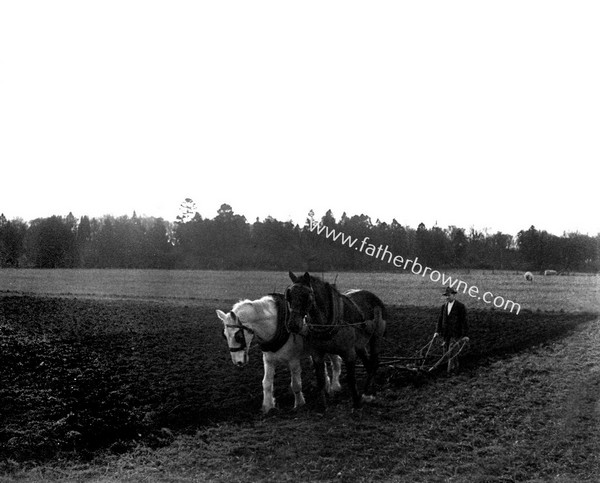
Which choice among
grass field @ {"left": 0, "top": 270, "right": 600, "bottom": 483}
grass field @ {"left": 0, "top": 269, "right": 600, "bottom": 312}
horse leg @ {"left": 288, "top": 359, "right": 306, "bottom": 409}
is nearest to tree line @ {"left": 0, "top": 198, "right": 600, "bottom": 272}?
grass field @ {"left": 0, "top": 269, "right": 600, "bottom": 312}

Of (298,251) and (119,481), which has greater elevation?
(298,251)

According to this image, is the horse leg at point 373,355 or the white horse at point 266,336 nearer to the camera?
the white horse at point 266,336

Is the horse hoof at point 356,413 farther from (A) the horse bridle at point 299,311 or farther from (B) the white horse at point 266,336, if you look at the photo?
(A) the horse bridle at point 299,311

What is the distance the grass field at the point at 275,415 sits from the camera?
251 inches

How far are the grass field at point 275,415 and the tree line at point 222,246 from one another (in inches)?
1076

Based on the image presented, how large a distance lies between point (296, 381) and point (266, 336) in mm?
985

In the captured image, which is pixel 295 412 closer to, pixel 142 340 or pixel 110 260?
pixel 142 340

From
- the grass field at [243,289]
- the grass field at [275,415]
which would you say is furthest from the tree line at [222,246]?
the grass field at [275,415]

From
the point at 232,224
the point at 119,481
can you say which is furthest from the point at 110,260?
the point at 119,481

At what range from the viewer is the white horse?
27.3 ft

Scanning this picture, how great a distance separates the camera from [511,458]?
21.6 ft

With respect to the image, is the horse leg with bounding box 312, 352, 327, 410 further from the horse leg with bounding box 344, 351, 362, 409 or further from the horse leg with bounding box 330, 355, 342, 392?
the horse leg with bounding box 330, 355, 342, 392

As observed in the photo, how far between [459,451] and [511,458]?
0.60 meters

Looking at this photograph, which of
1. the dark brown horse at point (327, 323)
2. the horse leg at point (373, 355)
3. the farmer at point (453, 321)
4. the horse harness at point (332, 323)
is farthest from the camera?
the farmer at point (453, 321)
